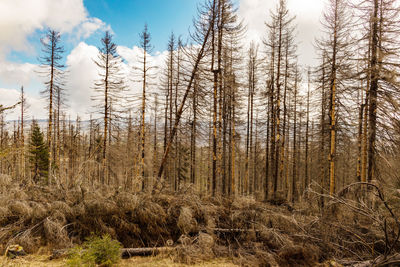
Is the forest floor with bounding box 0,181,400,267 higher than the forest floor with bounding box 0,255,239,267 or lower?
higher

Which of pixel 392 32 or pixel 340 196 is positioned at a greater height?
pixel 392 32

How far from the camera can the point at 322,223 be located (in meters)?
4.82

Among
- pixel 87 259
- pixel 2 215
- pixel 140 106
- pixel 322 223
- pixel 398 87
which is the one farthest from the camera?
pixel 140 106

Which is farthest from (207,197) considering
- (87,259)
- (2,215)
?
(2,215)

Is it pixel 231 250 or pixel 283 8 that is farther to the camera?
pixel 283 8

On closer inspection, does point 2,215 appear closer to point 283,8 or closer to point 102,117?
point 102,117

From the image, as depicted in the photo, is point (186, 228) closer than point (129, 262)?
No

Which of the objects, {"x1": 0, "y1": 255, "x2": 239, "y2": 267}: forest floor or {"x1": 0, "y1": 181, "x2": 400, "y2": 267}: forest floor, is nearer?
{"x1": 0, "y1": 255, "x2": 239, "y2": 267}: forest floor

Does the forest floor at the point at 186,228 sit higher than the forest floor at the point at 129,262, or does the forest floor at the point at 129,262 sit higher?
the forest floor at the point at 186,228

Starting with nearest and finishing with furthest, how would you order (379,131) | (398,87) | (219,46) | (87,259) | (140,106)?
(87,259) < (398,87) < (379,131) < (219,46) < (140,106)

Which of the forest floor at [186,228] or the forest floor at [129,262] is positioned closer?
the forest floor at [129,262]

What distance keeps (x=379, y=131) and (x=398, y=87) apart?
→ 1.74m

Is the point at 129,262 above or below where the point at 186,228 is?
below

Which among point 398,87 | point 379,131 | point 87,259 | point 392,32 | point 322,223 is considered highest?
point 392,32
